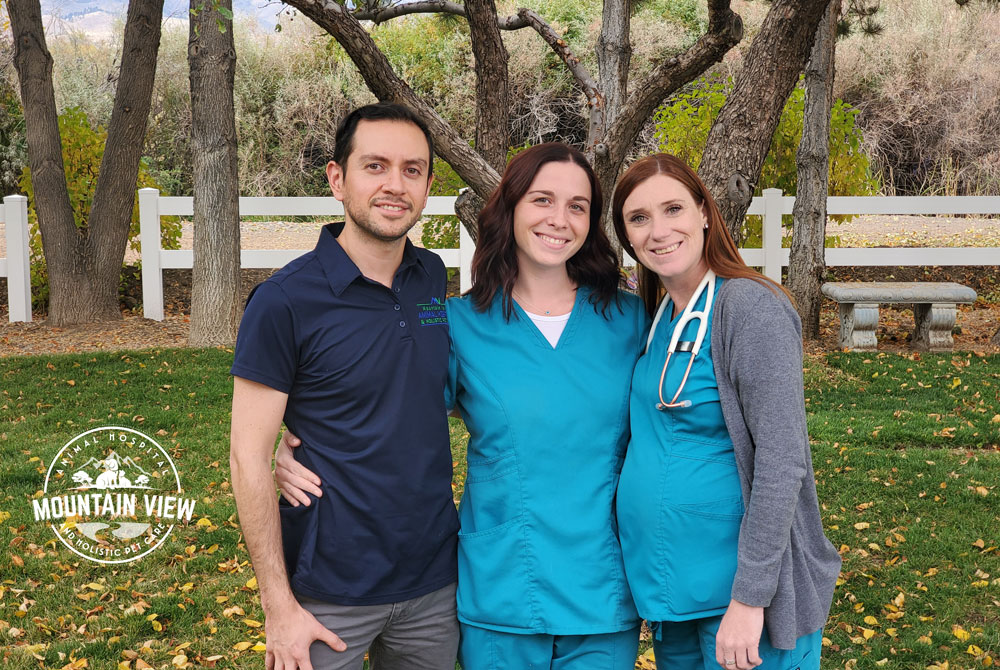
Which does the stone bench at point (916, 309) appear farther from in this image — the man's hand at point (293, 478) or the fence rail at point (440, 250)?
the man's hand at point (293, 478)

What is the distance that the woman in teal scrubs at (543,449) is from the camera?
2285mm

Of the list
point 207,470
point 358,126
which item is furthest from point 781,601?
point 207,470

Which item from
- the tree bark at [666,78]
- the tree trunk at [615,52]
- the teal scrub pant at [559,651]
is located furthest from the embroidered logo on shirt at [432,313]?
the tree trunk at [615,52]

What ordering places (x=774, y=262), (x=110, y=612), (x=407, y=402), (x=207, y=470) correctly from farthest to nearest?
(x=774, y=262), (x=207, y=470), (x=110, y=612), (x=407, y=402)

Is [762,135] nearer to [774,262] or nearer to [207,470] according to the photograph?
[207,470]

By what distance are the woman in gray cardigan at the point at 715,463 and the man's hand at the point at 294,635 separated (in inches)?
29.8

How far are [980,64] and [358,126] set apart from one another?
17.9m

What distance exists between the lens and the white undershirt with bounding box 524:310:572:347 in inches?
96.5

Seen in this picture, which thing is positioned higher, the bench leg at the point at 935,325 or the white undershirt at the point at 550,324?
the white undershirt at the point at 550,324

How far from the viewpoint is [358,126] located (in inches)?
93.8

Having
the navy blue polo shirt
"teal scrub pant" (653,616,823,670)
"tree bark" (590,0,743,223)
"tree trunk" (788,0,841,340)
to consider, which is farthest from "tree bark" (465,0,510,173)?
"tree trunk" (788,0,841,340)

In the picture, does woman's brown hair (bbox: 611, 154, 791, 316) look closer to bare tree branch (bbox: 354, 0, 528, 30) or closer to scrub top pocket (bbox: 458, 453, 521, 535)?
scrub top pocket (bbox: 458, 453, 521, 535)

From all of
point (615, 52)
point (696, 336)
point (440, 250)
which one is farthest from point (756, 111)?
point (440, 250)

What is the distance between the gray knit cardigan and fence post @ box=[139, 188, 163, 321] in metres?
9.19
